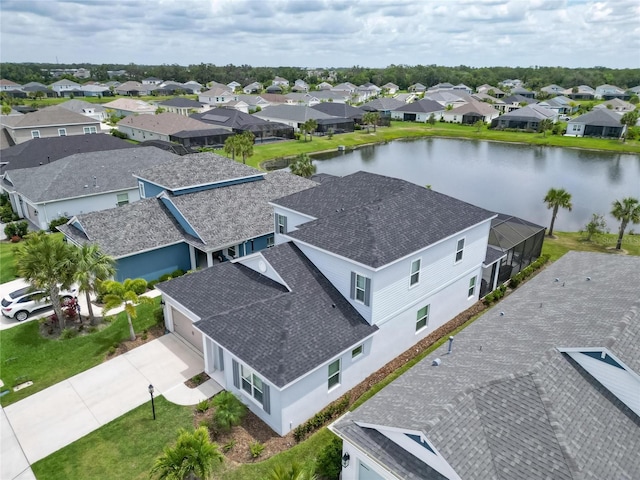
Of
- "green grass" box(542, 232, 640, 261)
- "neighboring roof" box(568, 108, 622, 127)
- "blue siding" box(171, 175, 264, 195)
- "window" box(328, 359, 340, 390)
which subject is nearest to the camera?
"window" box(328, 359, 340, 390)

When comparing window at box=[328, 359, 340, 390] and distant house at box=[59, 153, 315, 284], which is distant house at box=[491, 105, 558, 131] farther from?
window at box=[328, 359, 340, 390]

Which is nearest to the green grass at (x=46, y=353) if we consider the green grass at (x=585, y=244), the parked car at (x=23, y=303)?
the parked car at (x=23, y=303)

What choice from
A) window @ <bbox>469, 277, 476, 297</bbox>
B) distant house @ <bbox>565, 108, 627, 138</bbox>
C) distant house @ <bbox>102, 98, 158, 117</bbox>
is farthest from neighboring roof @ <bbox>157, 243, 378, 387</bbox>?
distant house @ <bbox>565, 108, 627, 138</bbox>

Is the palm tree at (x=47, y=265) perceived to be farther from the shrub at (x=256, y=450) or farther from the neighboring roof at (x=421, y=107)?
the neighboring roof at (x=421, y=107)

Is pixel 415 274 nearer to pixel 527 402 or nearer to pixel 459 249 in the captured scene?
pixel 459 249

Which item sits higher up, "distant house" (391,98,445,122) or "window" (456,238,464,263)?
"distant house" (391,98,445,122)

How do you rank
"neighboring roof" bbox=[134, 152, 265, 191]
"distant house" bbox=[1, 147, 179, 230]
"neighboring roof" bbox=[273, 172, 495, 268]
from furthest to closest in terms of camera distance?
"distant house" bbox=[1, 147, 179, 230], "neighboring roof" bbox=[134, 152, 265, 191], "neighboring roof" bbox=[273, 172, 495, 268]
